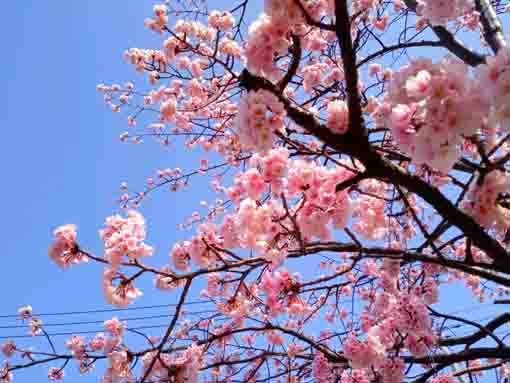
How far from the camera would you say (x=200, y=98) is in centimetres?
560

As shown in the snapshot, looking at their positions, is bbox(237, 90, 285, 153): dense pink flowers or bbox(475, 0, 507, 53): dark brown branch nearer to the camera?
bbox(237, 90, 285, 153): dense pink flowers

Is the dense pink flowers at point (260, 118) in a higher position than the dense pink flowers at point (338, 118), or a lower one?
lower

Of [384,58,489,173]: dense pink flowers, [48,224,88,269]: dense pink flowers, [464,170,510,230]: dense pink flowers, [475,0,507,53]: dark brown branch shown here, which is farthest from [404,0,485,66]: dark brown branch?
[48,224,88,269]: dense pink flowers

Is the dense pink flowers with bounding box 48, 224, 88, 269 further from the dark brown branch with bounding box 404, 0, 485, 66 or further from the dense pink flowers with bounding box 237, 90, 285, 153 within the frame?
the dark brown branch with bounding box 404, 0, 485, 66

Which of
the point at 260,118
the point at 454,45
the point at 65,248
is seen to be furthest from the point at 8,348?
the point at 454,45

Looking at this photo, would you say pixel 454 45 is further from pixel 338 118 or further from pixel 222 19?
pixel 338 118

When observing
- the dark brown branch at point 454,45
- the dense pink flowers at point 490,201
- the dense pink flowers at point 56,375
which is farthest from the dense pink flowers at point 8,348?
the dark brown branch at point 454,45

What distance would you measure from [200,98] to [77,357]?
11.6 feet

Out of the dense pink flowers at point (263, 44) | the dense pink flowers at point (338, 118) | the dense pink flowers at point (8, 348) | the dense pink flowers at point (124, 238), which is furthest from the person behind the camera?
the dense pink flowers at point (8, 348)

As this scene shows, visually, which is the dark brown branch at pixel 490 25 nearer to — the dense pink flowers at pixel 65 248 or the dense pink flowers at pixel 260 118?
the dense pink flowers at pixel 260 118

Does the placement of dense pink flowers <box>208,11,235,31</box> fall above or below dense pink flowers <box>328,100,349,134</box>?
above

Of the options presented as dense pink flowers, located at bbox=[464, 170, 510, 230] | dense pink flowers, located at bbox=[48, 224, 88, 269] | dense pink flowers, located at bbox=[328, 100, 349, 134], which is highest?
dense pink flowers, located at bbox=[328, 100, 349, 134]

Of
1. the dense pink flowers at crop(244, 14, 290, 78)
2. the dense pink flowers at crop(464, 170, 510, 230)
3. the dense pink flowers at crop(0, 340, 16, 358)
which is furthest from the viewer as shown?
the dense pink flowers at crop(0, 340, 16, 358)

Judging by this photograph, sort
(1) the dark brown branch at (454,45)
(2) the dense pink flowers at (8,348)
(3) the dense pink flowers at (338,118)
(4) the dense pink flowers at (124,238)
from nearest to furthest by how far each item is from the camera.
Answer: (3) the dense pink flowers at (338,118)
(4) the dense pink flowers at (124,238)
(2) the dense pink flowers at (8,348)
(1) the dark brown branch at (454,45)
